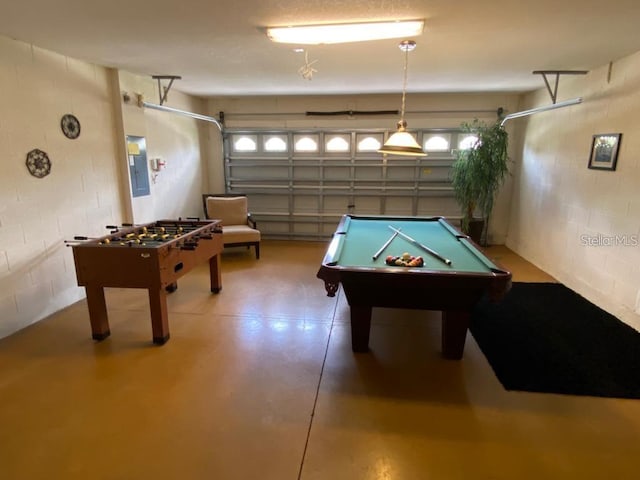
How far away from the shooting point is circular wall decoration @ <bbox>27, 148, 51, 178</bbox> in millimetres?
3256

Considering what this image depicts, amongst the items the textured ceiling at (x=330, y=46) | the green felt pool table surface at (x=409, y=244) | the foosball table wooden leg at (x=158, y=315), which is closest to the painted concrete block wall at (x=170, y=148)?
the textured ceiling at (x=330, y=46)

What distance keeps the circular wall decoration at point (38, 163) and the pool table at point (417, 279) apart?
109 inches

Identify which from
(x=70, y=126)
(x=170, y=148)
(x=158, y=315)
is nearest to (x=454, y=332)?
(x=158, y=315)

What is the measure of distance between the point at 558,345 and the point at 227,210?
15.6 feet

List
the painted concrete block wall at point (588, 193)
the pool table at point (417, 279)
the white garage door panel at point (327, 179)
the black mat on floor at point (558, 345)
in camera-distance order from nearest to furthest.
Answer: the pool table at point (417, 279)
the black mat on floor at point (558, 345)
the painted concrete block wall at point (588, 193)
the white garage door panel at point (327, 179)

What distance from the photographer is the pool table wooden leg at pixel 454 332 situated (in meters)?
2.75

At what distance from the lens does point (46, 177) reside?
3426 millimetres

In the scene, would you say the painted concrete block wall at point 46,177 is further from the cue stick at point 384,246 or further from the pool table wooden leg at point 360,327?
the cue stick at point 384,246

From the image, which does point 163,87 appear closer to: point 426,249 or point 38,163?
point 38,163

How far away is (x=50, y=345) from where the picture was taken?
301 cm

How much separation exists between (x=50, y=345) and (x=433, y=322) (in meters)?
3.37

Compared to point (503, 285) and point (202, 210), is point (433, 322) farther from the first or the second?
point (202, 210)

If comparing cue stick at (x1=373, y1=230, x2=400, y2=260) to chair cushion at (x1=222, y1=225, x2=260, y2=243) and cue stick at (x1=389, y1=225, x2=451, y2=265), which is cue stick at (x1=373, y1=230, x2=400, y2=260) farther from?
chair cushion at (x1=222, y1=225, x2=260, y2=243)

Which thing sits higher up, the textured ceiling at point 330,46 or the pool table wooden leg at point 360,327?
the textured ceiling at point 330,46
